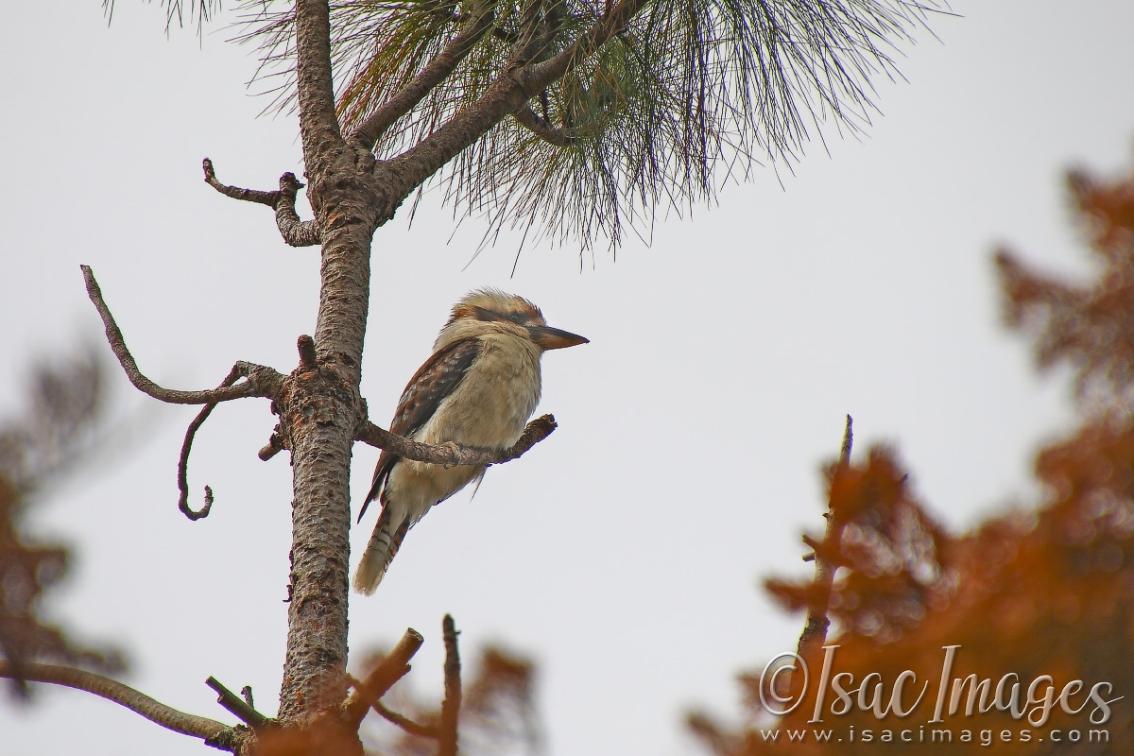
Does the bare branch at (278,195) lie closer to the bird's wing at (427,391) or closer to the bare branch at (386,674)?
the bare branch at (386,674)

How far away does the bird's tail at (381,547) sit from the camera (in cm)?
482

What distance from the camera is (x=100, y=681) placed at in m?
1.85

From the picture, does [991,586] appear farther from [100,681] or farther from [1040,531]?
[100,681]

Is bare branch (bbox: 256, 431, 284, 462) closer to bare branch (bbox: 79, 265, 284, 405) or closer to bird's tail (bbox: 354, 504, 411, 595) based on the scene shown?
bare branch (bbox: 79, 265, 284, 405)

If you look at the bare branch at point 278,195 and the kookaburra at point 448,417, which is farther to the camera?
the kookaburra at point 448,417

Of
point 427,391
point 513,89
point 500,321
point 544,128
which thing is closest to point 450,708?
point 513,89

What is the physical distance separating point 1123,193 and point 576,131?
2169 mm

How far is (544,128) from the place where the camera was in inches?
127

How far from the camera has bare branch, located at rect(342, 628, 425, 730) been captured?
48.1 inches

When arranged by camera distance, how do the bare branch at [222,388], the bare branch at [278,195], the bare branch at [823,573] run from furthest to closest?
the bare branch at [278,195] < the bare branch at [222,388] < the bare branch at [823,573]

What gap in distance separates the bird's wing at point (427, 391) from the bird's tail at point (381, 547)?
4.4 inches

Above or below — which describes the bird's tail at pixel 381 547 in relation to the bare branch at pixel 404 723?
above

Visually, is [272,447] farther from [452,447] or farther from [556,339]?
[556,339]

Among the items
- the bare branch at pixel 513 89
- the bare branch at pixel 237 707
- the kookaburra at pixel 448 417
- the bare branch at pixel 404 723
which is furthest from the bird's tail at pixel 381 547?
the bare branch at pixel 404 723
